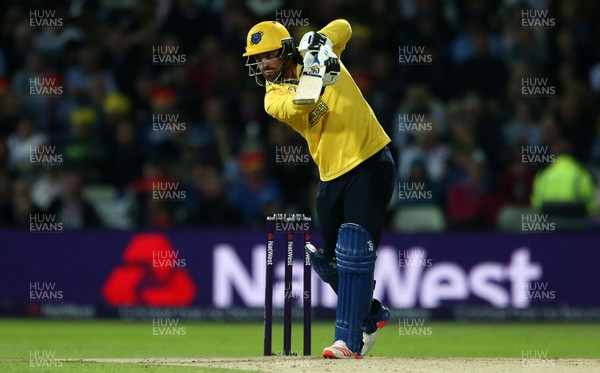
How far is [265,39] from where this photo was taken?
952 centimetres

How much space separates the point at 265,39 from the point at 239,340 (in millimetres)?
5031

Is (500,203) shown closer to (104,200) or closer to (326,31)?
(104,200)

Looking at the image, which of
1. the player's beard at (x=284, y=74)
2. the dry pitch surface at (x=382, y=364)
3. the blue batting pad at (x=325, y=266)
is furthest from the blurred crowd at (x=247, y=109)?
the player's beard at (x=284, y=74)

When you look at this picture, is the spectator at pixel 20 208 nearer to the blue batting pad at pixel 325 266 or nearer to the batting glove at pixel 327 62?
the blue batting pad at pixel 325 266

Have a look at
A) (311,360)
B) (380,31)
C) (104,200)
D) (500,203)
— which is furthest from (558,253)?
(311,360)

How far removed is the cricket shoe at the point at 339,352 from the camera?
9508 millimetres

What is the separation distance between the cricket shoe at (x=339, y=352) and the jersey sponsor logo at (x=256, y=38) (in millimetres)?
2271

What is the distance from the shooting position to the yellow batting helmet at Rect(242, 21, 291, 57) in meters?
9.51

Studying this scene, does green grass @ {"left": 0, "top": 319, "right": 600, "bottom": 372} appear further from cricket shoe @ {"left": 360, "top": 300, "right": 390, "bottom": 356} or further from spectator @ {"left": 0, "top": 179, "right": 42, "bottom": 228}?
cricket shoe @ {"left": 360, "top": 300, "right": 390, "bottom": 356}

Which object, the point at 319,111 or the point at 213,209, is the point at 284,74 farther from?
the point at 213,209

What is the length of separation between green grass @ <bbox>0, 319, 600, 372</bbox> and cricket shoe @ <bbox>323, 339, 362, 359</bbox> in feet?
6.39

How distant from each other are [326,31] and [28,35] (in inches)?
413

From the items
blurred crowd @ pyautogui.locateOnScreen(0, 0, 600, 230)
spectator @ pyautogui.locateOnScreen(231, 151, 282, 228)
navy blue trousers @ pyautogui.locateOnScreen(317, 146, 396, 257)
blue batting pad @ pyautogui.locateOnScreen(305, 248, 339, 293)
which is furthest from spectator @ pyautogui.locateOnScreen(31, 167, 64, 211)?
navy blue trousers @ pyautogui.locateOnScreen(317, 146, 396, 257)

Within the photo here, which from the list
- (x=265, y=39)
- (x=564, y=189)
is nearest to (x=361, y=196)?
(x=265, y=39)
